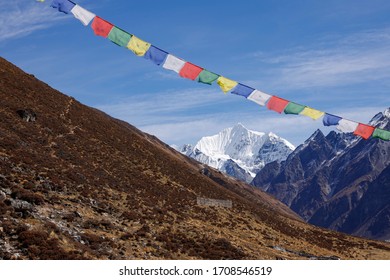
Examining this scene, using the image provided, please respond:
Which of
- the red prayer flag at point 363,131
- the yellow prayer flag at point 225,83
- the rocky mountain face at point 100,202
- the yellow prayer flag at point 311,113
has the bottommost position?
the rocky mountain face at point 100,202

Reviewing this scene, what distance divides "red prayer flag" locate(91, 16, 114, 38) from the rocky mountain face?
9893 mm

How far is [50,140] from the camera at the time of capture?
4347cm

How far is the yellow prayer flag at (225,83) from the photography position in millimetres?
20500

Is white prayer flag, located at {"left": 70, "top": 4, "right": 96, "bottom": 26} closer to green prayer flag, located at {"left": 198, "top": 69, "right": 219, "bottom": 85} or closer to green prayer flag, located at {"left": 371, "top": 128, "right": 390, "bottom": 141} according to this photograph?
green prayer flag, located at {"left": 198, "top": 69, "right": 219, "bottom": 85}

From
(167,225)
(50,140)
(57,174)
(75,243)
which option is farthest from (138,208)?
(75,243)

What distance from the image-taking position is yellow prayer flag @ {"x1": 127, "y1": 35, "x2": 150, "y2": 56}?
19.5 metres

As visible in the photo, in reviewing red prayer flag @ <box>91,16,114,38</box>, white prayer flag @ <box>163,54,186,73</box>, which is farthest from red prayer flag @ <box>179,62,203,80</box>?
red prayer flag @ <box>91,16,114,38</box>

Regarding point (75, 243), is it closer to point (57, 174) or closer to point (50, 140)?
point (57, 174)

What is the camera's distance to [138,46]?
19.6m

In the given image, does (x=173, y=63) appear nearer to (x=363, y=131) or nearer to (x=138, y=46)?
(x=138, y=46)

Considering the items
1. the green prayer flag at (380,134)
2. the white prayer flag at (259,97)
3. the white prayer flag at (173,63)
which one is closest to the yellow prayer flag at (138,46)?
the white prayer flag at (173,63)

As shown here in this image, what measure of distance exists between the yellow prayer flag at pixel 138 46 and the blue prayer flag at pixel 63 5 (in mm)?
2556

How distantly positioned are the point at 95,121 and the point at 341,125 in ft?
135

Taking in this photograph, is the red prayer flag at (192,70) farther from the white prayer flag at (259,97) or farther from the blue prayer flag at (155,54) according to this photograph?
the white prayer flag at (259,97)
